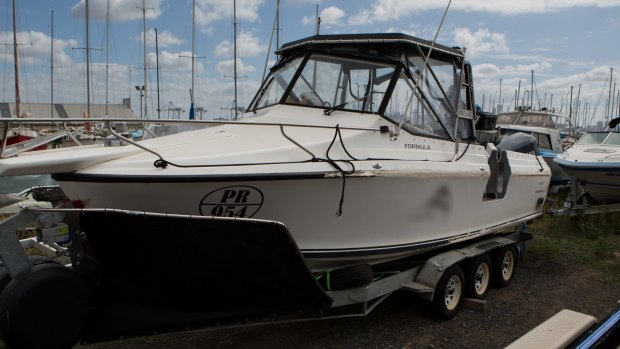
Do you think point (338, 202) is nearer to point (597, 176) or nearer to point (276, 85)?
point (276, 85)

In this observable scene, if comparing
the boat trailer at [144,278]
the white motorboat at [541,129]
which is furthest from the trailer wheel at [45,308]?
the white motorboat at [541,129]

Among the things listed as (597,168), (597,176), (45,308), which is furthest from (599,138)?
(45,308)

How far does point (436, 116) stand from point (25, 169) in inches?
149

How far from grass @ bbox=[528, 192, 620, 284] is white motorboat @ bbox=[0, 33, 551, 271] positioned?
5.96 feet

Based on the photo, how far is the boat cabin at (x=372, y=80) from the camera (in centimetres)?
492

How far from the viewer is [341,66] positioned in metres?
5.12

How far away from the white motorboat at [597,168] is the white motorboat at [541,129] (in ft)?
8.07

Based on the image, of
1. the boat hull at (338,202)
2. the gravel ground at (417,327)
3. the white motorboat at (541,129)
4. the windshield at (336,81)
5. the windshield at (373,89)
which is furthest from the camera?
the white motorboat at (541,129)

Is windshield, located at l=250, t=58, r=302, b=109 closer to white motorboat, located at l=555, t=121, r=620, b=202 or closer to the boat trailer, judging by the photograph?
the boat trailer

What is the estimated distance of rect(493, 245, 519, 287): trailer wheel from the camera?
5906mm

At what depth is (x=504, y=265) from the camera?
613 cm

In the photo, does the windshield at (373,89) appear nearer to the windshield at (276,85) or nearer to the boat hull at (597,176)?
the windshield at (276,85)

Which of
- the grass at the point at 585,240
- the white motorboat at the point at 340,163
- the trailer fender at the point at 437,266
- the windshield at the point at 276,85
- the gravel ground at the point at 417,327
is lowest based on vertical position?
the gravel ground at the point at 417,327

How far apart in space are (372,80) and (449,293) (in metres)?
2.28
